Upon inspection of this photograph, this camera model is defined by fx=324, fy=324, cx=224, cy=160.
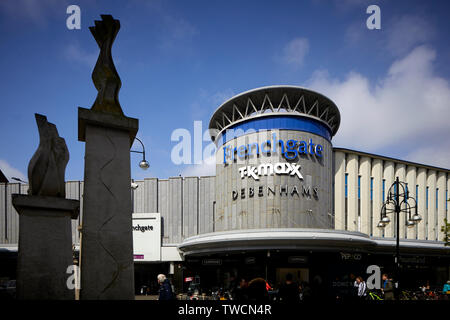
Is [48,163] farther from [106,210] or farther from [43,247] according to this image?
[106,210]

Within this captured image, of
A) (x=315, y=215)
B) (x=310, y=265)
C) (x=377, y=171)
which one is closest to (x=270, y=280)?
(x=310, y=265)

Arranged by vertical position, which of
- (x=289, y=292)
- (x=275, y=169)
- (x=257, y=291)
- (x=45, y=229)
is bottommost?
(x=289, y=292)

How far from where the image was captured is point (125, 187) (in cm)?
642

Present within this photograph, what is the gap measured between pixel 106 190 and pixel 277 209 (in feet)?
78.0

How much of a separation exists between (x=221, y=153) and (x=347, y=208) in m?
14.1

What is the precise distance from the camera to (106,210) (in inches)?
239

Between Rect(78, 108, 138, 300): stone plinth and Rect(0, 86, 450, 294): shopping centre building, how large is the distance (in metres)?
18.5

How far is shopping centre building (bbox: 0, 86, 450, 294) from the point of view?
2711cm

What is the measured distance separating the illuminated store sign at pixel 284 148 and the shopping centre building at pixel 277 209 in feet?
0.30

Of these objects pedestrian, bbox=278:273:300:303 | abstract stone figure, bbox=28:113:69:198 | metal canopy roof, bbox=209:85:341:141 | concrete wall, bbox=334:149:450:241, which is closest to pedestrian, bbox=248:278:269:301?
pedestrian, bbox=278:273:300:303

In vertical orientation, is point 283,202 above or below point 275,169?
below

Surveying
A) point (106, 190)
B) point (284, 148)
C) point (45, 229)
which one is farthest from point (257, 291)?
point (284, 148)

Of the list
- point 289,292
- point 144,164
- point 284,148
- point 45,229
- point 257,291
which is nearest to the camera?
point 257,291

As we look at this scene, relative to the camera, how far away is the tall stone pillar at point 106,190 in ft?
19.0
